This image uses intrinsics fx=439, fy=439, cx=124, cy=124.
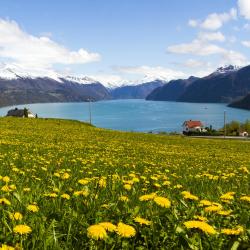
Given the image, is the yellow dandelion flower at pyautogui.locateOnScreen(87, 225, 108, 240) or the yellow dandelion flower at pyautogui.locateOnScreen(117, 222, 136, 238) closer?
the yellow dandelion flower at pyautogui.locateOnScreen(87, 225, 108, 240)

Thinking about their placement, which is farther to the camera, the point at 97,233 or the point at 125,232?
the point at 125,232

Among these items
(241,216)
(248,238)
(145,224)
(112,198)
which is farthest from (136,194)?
(248,238)

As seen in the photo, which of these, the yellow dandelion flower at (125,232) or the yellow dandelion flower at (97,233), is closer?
the yellow dandelion flower at (97,233)

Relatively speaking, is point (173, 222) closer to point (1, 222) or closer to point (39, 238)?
point (39, 238)

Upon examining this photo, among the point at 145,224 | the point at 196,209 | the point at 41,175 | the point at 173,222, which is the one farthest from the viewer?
the point at 41,175

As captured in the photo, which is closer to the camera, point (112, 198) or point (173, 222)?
point (173, 222)

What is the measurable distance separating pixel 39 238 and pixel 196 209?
222 cm

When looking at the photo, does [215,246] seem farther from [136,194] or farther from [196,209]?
[136,194]

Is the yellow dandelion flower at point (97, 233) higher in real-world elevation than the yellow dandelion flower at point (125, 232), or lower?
higher

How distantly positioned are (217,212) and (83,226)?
1.36m

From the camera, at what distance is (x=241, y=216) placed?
16.3 feet

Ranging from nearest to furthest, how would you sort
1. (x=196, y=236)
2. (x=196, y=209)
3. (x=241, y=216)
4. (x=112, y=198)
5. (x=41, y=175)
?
(x=196, y=236) < (x=241, y=216) < (x=196, y=209) < (x=112, y=198) < (x=41, y=175)

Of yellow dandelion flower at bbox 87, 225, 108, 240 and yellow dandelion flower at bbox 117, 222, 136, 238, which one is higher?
yellow dandelion flower at bbox 87, 225, 108, 240

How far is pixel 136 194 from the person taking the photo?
6383mm
